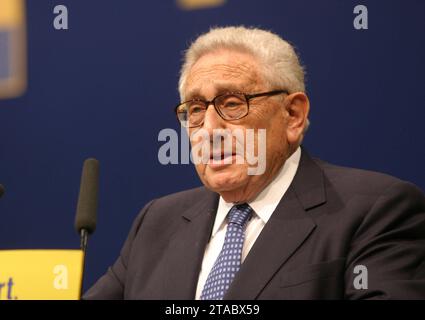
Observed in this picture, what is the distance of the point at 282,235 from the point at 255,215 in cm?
14

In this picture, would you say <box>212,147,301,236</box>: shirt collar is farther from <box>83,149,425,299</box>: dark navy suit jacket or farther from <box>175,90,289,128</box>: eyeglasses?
<box>175,90,289,128</box>: eyeglasses

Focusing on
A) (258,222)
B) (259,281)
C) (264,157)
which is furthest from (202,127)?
(259,281)

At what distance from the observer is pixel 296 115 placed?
1.74 metres

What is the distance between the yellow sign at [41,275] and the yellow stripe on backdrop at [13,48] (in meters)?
1.02

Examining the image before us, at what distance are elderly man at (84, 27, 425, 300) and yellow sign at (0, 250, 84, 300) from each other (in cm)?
26

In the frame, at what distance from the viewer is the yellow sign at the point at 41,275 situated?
1293 millimetres

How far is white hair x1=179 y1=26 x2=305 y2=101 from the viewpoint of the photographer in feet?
5.55

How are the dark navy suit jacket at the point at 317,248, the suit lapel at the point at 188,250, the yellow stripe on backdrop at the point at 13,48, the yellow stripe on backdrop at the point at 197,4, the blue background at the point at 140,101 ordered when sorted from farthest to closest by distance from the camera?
1. the yellow stripe on backdrop at the point at 13,48
2. the yellow stripe on backdrop at the point at 197,4
3. the blue background at the point at 140,101
4. the suit lapel at the point at 188,250
5. the dark navy suit jacket at the point at 317,248

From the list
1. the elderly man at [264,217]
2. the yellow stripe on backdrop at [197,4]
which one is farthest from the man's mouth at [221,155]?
the yellow stripe on backdrop at [197,4]

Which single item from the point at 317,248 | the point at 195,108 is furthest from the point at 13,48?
the point at 317,248

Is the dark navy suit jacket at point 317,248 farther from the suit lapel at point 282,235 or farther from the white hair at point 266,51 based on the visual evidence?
the white hair at point 266,51

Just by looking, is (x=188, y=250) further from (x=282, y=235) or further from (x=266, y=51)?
(x=266, y=51)
